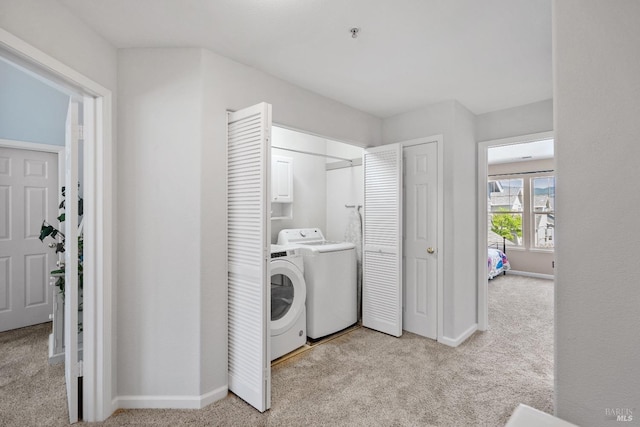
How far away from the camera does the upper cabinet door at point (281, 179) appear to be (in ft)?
11.4

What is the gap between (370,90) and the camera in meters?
2.76

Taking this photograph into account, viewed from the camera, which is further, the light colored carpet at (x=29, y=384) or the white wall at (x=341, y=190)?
the white wall at (x=341, y=190)

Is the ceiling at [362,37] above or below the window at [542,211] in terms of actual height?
above

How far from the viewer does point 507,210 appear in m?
6.59

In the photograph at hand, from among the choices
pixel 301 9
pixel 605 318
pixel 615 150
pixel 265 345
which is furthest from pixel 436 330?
pixel 301 9

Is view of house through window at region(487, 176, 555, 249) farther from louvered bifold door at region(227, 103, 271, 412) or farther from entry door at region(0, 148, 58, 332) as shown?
entry door at region(0, 148, 58, 332)

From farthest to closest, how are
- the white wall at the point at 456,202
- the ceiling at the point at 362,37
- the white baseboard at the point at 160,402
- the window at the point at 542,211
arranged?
1. the window at the point at 542,211
2. the white wall at the point at 456,202
3. the white baseboard at the point at 160,402
4. the ceiling at the point at 362,37

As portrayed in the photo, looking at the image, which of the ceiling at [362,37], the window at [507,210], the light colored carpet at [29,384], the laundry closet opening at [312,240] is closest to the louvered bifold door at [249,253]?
the laundry closet opening at [312,240]

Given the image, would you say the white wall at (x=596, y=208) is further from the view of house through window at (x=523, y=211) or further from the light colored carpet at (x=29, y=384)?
the view of house through window at (x=523, y=211)

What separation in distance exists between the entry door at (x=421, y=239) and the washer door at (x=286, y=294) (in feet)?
3.91

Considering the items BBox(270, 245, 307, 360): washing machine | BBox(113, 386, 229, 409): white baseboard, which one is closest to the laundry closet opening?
BBox(270, 245, 307, 360): washing machine

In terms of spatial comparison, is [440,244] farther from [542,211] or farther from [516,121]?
[542,211]

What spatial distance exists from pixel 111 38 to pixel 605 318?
2747mm

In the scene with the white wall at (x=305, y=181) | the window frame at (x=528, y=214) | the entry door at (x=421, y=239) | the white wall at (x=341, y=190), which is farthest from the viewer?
the window frame at (x=528, y=214)
